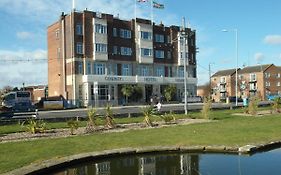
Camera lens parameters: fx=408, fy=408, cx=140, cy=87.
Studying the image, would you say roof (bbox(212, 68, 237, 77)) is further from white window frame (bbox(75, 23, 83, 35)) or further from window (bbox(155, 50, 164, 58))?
white window frame (bbox(75, 23, 83, 35))

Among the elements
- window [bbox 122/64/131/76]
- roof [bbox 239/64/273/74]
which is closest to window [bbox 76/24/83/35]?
window [bbox 122/64/131/76]

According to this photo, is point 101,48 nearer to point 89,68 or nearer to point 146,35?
point 89,68

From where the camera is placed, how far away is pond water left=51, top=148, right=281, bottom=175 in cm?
1177

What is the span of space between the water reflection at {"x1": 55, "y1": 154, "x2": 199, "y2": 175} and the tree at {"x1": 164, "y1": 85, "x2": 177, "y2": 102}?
58920 mm

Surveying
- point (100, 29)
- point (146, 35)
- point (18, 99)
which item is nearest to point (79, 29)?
point (100, 29)

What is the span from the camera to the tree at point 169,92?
240 ft

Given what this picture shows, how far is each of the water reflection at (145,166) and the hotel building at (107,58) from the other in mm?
45873

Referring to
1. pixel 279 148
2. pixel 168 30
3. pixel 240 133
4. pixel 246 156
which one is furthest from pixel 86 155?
pixel 168 30

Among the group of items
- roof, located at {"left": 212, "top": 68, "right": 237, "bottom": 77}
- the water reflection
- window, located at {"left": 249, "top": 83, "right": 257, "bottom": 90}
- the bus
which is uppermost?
roof, located at {"left": 212, "top": 68, "right": 237, "bottom": 77}

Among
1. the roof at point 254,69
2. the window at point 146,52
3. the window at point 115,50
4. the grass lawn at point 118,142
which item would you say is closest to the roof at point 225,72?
the roof at point 254,69

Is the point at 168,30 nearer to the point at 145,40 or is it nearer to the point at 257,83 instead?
the point at 145,40

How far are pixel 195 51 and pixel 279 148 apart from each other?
69714mm

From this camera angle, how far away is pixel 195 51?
277ft

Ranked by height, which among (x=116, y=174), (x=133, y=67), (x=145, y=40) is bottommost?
(x=116, y=174)
